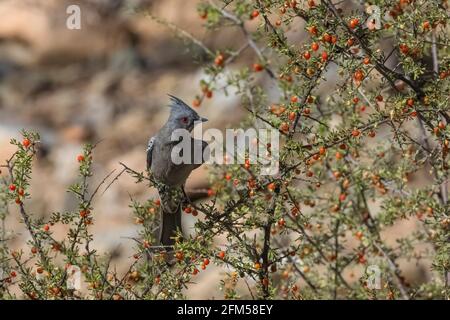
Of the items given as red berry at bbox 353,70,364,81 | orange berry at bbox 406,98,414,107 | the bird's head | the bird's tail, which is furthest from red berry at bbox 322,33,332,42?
the bird's head

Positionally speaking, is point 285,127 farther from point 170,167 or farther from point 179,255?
point 170,167

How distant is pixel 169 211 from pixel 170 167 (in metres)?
0.42

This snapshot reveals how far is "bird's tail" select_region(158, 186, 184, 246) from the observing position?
4750 mm

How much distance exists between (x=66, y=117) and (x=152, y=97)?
5.55 ft

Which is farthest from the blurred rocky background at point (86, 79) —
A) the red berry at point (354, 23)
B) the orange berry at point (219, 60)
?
the red berry at point (354, 23)

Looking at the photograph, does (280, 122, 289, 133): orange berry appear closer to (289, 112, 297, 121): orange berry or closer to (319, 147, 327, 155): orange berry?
(289, 112, 297, 121): orange berry

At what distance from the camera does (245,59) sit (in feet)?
42.5

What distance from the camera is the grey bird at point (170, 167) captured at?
4809mm

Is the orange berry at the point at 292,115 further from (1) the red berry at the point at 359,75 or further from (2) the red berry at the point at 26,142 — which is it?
(2) the red berry at the point at 26,142

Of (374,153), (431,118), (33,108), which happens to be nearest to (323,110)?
(374,153)

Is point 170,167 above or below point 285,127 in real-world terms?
above

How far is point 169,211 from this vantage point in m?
4.85

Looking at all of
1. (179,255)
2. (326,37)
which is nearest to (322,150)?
(326,37)
